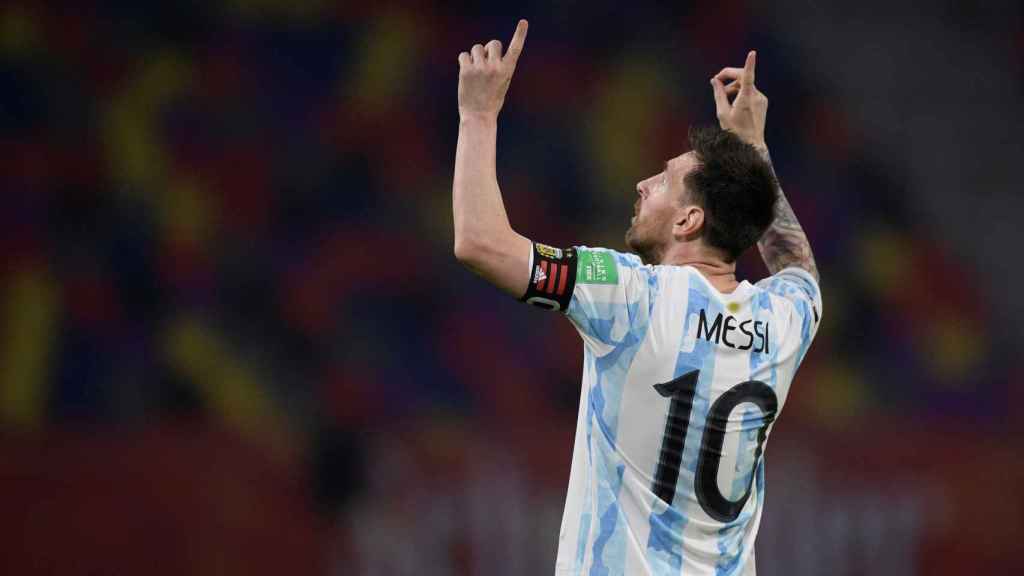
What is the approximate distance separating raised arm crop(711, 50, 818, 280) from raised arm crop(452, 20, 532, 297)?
785mm

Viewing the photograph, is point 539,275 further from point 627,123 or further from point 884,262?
point 884,262

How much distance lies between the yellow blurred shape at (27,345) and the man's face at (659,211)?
14.5ft

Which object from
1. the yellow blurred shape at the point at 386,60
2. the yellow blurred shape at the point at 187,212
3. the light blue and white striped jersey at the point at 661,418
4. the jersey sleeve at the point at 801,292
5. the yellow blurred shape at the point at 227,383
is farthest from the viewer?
the yellow blurred shape at the point at 386,60

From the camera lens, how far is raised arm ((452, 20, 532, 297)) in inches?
82.7

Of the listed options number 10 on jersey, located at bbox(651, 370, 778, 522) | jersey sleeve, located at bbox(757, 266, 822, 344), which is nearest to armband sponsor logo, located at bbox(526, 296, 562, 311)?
number 10 on jersey, located at bbox(651, 370, 778, 522)

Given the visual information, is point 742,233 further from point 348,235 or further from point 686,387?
point 348,235

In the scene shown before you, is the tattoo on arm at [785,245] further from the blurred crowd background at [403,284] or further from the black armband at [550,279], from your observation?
the blurred crowd background at [403,284]

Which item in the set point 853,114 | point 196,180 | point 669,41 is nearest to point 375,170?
point 196,180

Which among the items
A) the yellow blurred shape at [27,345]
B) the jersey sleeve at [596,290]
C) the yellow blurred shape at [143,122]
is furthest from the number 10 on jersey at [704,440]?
the yellow blurred shape at [143,122]

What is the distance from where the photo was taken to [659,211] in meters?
2.46

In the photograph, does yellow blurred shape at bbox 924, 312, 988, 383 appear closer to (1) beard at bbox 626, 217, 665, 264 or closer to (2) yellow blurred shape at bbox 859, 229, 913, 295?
(2) yellow blurred shape at bbox 859, 229, 913, 295

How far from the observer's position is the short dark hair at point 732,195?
7.88 feet

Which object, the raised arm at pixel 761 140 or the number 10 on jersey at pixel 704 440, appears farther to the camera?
the raised arm at pixel 761 140

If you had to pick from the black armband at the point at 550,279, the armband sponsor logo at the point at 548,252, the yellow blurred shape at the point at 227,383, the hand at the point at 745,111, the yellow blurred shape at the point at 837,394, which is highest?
the hand at the point at 745,111
